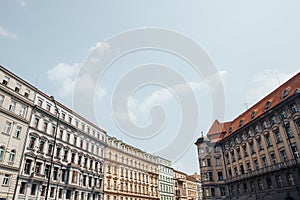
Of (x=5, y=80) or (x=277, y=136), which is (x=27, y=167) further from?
(x=277, y=136)

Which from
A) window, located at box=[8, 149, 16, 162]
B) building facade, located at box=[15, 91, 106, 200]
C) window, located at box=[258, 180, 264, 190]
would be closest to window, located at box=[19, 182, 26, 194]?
building facade, located at box=[15, 91, 106, 200]

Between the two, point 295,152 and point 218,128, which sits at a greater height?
point 218,128

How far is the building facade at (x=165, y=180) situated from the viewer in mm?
70625

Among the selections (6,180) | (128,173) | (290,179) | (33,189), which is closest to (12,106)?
(6,180)

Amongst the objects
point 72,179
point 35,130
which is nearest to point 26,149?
point 35,130

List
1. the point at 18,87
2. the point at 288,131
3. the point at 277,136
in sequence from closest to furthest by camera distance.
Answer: the point at 18,87, the point at 288,131, the point at 277,136

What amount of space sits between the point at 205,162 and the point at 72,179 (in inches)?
1282

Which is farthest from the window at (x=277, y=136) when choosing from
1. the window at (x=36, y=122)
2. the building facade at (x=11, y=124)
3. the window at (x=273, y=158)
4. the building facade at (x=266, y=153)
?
the building facade at (x=11, y=124)

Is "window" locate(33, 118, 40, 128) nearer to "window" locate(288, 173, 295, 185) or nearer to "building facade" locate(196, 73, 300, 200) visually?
"building facade" locate(196, 73, 300, 200)

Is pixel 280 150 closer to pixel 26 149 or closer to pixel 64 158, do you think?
pixel 64 158

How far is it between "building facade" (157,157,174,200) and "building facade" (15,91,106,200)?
29280 millimetres

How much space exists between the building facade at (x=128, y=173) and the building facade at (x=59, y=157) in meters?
3.56

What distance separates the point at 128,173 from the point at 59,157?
2490cm

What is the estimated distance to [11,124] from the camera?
29453 millimetres
